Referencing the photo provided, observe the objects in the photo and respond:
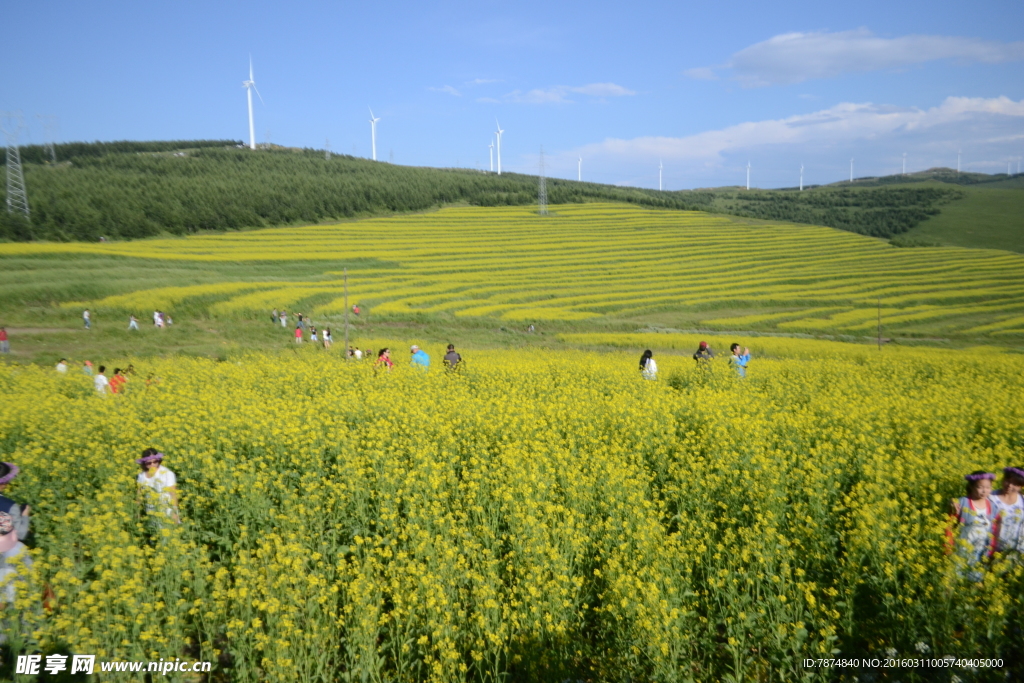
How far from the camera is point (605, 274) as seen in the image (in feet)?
217

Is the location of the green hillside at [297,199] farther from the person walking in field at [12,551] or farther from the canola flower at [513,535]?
the person walking in field at [12,551]

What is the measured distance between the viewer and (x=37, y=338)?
30.8 m

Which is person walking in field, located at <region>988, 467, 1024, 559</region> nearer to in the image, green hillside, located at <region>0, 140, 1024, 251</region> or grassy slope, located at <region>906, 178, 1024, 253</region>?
green hillside, located at <region>0, 140, 1024, 251</region>

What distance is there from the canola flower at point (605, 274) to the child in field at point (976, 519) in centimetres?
4034

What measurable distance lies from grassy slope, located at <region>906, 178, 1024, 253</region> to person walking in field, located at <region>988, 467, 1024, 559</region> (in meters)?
110

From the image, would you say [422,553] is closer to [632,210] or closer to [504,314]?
[504,314]

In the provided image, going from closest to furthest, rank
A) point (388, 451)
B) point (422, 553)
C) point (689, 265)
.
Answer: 1. point (422, 553)
2. point (388, 451)
3. point (689, 265)

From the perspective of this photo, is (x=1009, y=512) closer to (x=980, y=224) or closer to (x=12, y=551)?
(x=12, y=551)

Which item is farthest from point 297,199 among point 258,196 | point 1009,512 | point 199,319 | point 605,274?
point 1009,512

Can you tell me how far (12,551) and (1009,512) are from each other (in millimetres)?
8914

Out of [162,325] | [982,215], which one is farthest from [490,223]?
[982,215]

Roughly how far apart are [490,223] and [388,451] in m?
88.4

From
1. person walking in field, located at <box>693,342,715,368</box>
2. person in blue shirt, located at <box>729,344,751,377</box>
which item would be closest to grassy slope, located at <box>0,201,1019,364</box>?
person walking in field, located at <box>693,342,715,368</box>

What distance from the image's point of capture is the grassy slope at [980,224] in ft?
328
